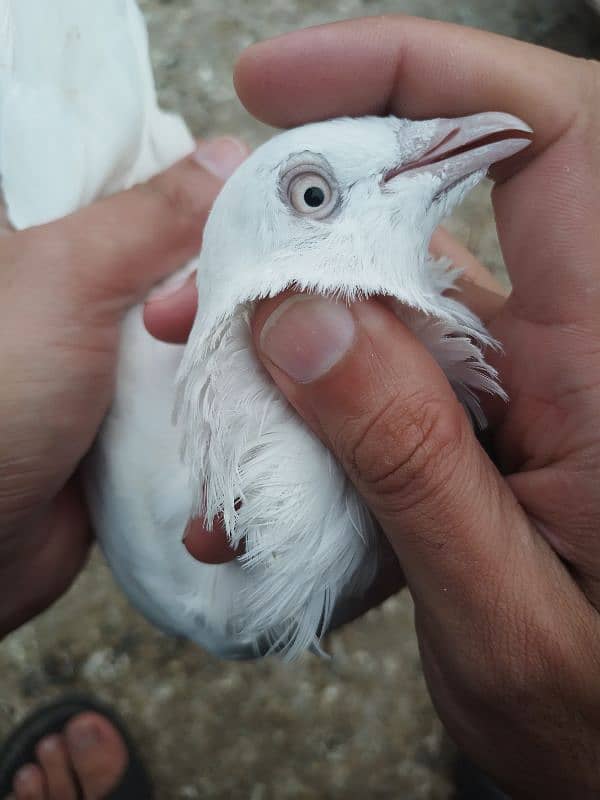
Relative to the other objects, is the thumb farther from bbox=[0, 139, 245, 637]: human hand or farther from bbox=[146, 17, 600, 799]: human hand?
bbox=[0, 139, 245, 637]: human hand

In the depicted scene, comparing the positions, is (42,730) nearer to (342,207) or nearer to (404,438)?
(404,438)

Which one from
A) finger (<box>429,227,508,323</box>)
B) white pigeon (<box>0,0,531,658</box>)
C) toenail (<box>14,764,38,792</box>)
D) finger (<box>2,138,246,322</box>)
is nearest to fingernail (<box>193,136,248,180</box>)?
finger (<box>2,138,246,322</box>)

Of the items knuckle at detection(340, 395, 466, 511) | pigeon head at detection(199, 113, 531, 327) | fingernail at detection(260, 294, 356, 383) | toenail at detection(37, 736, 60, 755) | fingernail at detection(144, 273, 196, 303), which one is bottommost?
toenail at detection(37, 736, 60, 755)

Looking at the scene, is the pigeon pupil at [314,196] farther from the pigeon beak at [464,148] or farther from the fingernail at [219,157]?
the fingernail at [219,157]

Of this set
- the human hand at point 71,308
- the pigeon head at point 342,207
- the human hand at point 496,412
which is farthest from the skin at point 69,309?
the pigeon head at point 342,207

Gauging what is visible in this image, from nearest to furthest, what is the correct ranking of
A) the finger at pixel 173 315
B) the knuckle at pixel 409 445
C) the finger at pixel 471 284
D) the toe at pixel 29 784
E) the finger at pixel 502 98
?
the knuckle at pixel 409 445 → the finger at pixel 502 98 → the finger at pixel 173 315 → the finger at pixel 471 284 → the toe at pixel 29 784

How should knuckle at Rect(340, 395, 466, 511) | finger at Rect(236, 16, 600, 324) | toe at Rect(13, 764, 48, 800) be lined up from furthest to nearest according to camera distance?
toe at Rect(13, 764, 48, 800)
finger at Rect(236, 16, 600, 324)
knuckle at Rect(340, 395, 466, 511)
